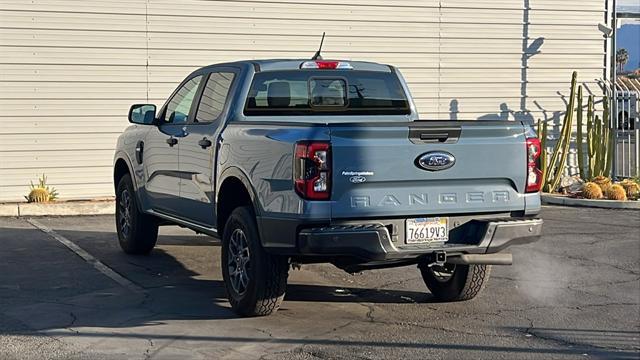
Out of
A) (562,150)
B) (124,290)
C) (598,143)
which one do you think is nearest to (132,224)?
(124,290)

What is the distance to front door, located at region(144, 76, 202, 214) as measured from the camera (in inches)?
349

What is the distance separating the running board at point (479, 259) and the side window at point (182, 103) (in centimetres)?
306

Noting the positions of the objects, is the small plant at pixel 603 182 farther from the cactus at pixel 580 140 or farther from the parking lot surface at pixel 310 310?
the parking lot surface at pixel 310 310

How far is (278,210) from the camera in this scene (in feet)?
22.3

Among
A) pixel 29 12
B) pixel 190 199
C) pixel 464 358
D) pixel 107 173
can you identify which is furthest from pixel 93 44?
pixel 464 358

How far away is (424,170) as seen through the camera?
686cm

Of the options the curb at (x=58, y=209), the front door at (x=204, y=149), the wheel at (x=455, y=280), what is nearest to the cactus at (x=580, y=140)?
the curb at (x=58, y=209)

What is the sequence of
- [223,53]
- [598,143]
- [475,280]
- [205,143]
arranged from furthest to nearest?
[598,143]
[223,53]
[205,143]
[475,280]

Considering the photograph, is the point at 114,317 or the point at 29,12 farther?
the point at 29,12

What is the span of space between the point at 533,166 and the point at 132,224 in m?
4.53

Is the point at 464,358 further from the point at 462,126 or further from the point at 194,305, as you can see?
the point at 194,305

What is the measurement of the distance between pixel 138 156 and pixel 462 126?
4022mm

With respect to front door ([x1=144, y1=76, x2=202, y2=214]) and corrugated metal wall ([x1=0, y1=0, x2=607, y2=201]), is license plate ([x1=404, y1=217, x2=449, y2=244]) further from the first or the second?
corrugated metal wall ([x1=0, y1=0, x2=607, y2=201])

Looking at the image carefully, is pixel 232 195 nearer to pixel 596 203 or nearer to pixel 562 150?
pixel 596 203
